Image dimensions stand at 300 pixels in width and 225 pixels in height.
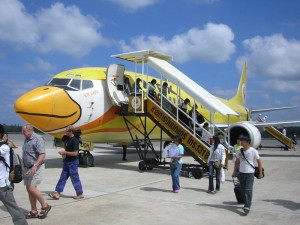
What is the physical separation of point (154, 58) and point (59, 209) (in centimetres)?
818

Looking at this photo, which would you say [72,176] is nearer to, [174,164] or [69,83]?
[174,164]

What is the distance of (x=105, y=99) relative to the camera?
1354 cm

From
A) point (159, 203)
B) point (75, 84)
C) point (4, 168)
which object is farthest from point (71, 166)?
point (75, 84)

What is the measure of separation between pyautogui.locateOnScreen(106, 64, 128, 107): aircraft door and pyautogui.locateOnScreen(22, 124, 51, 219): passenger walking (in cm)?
723

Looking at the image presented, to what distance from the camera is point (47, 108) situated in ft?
38.5

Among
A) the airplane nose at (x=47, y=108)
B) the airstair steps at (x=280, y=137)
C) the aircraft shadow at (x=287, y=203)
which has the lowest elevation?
the aircraft shadow at (x=287, y=203)

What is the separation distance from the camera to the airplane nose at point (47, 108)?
11477mm

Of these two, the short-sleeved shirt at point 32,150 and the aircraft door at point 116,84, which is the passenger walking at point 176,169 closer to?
the short-sleeved shirt at point 32,150

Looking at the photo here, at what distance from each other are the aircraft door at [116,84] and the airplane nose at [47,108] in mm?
1516

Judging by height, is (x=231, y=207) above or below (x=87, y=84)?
below

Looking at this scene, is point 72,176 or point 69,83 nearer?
point 72,176

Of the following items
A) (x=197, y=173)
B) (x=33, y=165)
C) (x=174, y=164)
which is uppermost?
(x=33, y=165)

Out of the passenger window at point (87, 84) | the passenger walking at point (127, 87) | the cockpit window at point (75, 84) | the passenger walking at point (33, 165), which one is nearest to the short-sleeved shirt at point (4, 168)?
the passenger walking at point (33, 165)

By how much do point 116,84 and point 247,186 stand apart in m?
8.23
